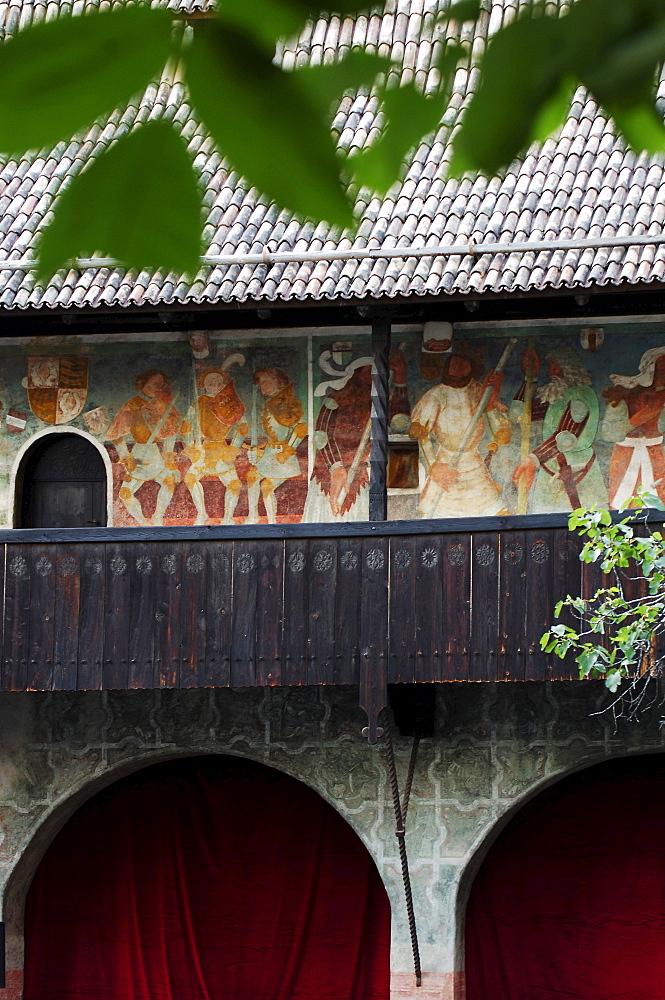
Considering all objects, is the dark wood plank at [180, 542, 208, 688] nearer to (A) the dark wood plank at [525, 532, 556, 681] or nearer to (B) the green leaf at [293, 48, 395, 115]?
(A) the dark wood plank at [525, 532, 556, 681]

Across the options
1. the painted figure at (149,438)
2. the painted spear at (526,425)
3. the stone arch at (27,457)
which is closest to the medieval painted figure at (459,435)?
the painted spear at (526,425)

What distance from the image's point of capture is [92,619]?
1016 centimetres

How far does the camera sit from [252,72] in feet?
4.29

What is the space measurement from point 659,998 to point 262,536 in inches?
176

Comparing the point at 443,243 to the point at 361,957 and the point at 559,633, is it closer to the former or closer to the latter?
the point at 559,633

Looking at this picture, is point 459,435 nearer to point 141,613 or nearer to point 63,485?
point 141,613

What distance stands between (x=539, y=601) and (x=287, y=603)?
5.14 ft

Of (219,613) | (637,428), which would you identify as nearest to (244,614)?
(219,613)

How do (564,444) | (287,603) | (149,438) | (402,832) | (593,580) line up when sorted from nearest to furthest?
(593,580) → (287,603) → (402,832) → (564,444) → (149,438)

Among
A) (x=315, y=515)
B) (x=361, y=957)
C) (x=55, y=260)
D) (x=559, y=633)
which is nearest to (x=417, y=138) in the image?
(x=55, y=260)

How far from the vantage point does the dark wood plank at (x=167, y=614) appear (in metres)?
10.0

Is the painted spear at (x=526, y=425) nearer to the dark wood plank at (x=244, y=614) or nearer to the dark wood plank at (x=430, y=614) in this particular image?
the dark wood plank at (x=430, y=614)

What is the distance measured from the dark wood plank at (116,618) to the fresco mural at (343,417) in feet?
3.18

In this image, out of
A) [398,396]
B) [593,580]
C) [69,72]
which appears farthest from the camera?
[398,396]
